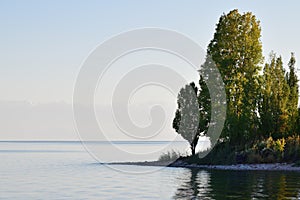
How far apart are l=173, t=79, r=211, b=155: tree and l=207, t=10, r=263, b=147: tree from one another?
10.6ft

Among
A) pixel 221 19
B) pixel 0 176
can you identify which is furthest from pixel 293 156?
pixel 0 176

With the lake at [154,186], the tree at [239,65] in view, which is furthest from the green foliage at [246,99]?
the lake at [154,186]

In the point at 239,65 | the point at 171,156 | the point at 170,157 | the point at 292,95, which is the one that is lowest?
the point at 170,157

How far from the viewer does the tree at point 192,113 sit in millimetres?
71750

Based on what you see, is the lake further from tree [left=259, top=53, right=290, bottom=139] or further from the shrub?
the shrub

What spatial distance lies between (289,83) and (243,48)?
7.79 m

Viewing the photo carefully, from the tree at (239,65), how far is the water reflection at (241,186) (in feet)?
49.8

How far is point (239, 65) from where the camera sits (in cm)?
7175

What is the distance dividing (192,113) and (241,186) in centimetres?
3184

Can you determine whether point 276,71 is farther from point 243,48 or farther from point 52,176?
point 52,176

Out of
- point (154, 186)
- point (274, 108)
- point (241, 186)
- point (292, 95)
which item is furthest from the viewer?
point (292, 95)

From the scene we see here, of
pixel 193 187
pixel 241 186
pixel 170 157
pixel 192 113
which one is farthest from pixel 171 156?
pixel 241 186

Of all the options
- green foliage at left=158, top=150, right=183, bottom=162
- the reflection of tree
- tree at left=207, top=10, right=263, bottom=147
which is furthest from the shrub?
the reflection of tree

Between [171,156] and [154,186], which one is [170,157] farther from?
[154,186]
